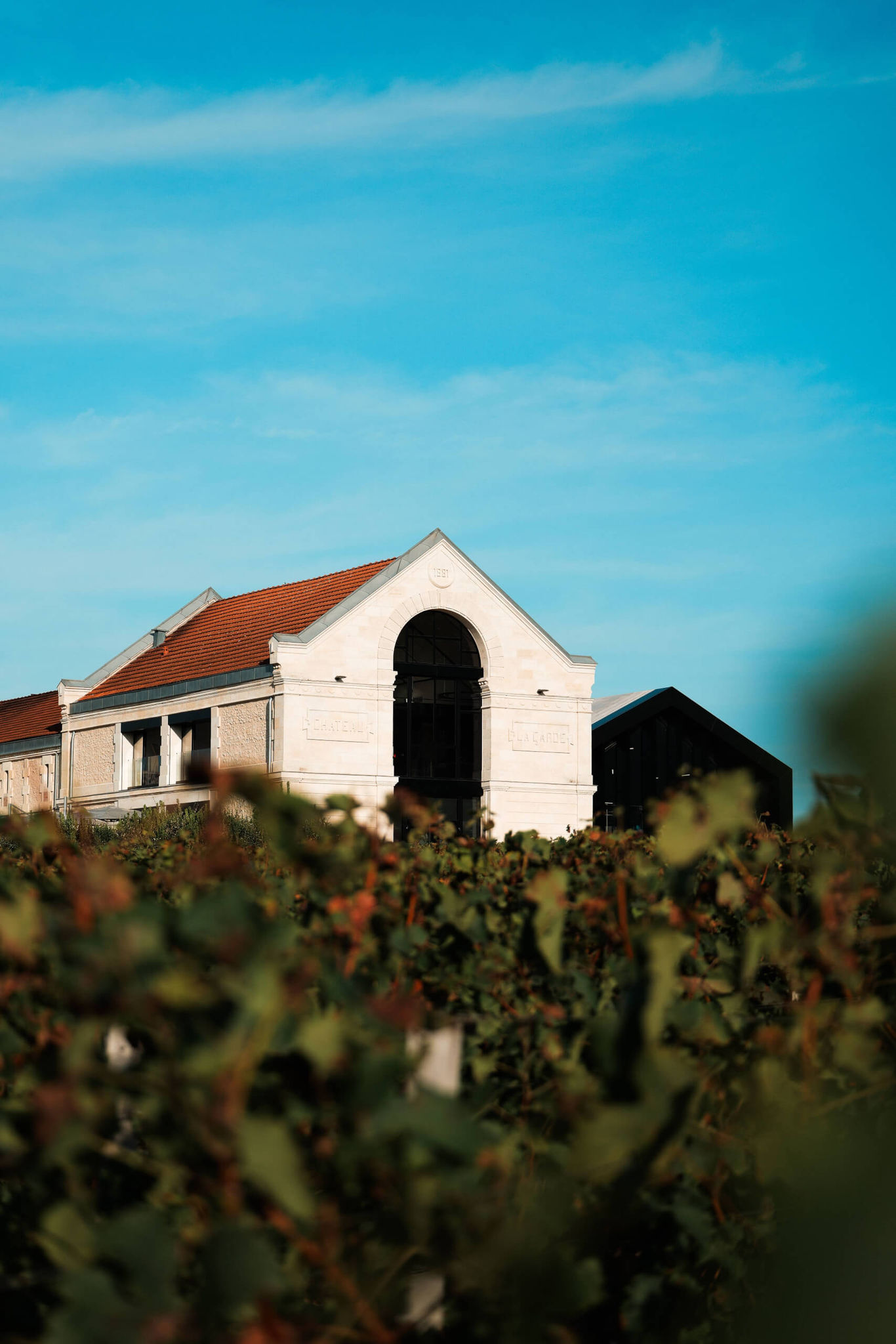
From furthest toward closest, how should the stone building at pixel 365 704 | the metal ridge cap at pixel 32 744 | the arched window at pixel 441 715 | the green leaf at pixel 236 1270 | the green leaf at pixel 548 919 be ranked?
1. the metal ridge cap at pixel 32 744
2. the arched window at pixel 441 715
3. the stone building at pixel 365 704
4. the green leaf at pixel 548 919
5. the green leaf at pixel 236 1270

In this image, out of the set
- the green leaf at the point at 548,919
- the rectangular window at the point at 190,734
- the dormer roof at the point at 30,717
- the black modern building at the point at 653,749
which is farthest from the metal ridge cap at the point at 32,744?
the green leaf at the point at 548,919

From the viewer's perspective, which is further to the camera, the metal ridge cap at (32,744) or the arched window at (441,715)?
the metal ridge cap at (32,744)

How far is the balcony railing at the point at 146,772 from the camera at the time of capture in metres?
44.6

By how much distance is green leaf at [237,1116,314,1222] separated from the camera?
1509mm

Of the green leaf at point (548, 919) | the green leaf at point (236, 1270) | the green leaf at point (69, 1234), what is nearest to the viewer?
the green leaf at point (236, 1270)

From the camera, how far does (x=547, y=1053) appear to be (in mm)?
2568

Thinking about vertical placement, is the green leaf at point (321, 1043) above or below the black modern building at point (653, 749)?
below

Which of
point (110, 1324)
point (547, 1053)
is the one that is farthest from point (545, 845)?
point (110, 1324)

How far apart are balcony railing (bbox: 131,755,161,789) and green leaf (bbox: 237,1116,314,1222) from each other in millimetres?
43909

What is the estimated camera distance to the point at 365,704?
42219 millimetres

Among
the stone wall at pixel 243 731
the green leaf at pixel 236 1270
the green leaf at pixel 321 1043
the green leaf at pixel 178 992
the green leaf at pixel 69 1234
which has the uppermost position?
the stone wall at pixel 243 731

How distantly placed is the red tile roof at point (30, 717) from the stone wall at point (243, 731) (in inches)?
375

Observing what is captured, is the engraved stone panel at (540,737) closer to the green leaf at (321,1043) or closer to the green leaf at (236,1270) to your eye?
the green leaf at (321,1043)

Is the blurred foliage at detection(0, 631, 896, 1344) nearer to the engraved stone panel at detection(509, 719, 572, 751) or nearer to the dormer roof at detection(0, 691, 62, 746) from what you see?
the engraved stone panel at detection(509, 719, 572, 751)
